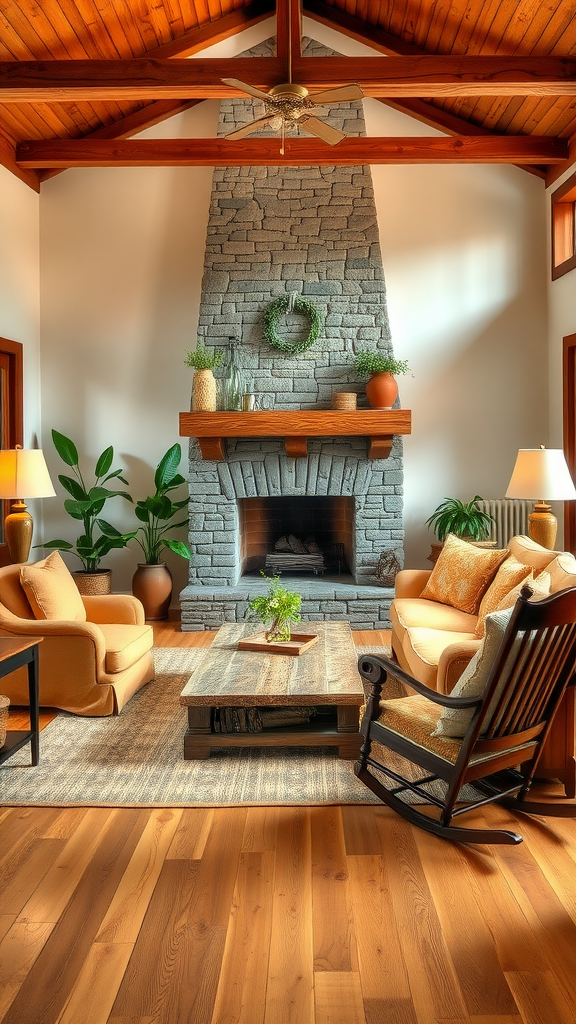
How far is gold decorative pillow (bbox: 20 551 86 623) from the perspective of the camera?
13.9ft

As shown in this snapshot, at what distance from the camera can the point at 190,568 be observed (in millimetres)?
6613

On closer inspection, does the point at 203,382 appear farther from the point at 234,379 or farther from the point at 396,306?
the point at 396,306

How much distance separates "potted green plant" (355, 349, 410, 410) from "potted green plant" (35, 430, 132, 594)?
218cm

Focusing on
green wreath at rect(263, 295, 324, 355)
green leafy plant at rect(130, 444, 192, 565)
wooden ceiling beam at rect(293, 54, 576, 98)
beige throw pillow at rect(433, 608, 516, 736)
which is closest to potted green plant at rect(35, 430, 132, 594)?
green leafy plant at rect(130, 444, 192, 565)

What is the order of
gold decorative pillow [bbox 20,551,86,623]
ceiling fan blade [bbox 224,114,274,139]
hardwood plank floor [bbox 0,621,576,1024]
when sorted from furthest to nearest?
1. gold decorative pillow [bbox 20,551,86,623]
2. ceiling fan blade [bbox 224,114,274,139]
3. hardwood plank floor [bbox 0,621,576,1024]

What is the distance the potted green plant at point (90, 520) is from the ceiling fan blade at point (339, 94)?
3.62 metres

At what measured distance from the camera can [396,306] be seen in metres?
6.96

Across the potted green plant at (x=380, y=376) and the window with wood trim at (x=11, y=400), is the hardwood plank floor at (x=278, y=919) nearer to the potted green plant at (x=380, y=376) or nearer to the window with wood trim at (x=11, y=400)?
the potted green plant at (x=380, y=376)

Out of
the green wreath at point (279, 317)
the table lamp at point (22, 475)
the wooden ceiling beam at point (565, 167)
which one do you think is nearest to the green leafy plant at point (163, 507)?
the green wreath at point (279, 317)

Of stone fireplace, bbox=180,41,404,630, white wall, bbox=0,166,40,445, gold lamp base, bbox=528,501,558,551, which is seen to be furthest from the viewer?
stone fireplace, bbox=180,41,404,630

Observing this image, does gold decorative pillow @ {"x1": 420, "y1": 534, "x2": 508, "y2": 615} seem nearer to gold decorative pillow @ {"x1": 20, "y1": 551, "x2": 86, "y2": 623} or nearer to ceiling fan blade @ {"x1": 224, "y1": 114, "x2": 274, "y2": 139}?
gold decorative pillow @ {"x1": 20, "y1": 551, "x2": 86, "y2": 623}

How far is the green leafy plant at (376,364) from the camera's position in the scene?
641cm

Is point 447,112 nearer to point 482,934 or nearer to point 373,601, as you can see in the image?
point 373,601

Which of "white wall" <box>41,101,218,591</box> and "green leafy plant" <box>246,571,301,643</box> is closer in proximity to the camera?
"green leafy plant" <box>246,571,301,643</box>
